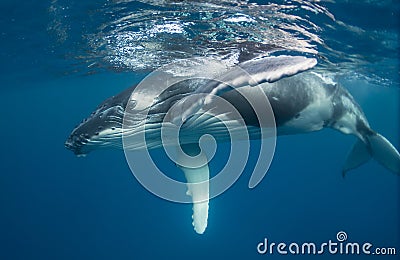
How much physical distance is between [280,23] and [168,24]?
356 centimetres

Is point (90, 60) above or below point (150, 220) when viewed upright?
above

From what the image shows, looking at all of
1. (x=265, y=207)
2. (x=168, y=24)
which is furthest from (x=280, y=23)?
(x=265, y=207)

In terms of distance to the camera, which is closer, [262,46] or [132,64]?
[262,46]

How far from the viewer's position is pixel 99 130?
4.12 m

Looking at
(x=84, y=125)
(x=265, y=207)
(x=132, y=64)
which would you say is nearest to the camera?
(x=84, y=125)

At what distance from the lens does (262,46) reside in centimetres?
1217

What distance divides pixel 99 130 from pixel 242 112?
2.24 metres

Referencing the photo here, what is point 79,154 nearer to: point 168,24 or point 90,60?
point 168,24

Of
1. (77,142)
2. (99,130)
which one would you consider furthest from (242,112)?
(77,142)

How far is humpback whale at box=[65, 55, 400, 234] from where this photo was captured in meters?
3.38

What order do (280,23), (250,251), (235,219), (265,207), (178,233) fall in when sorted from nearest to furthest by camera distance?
(280,23), (250,251), (178,233), (235,219), (265,207)

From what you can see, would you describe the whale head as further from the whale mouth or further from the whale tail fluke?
the whale tail fluke

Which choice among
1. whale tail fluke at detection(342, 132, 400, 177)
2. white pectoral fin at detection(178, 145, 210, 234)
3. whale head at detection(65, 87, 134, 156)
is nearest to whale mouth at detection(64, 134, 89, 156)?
whale head at detection(65, 87, 134, 156)

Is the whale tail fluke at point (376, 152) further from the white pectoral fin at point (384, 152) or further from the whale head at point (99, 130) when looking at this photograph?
the whale head at point (99, 130)
